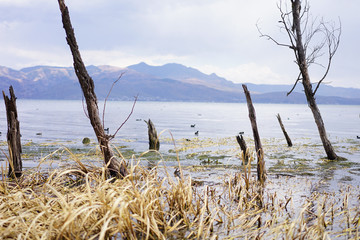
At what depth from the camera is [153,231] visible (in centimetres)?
497

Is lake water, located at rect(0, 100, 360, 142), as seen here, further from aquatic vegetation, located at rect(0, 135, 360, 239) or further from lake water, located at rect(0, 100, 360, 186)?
aquatic vegetation, located at rect(0, 135, 360, 239)

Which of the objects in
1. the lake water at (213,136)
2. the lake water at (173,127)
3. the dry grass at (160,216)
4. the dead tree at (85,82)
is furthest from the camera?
the lake water at (173,127)

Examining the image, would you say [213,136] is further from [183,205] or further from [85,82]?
[183,205]

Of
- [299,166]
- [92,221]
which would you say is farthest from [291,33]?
[92,221]

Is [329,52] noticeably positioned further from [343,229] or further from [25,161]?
[25,161]

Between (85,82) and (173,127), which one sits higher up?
(85,82)

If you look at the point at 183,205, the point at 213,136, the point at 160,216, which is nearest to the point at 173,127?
the point at 213,136

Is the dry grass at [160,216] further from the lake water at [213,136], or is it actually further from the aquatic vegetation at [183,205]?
the lake water at [213,136]

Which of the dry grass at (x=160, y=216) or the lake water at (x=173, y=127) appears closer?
the dry grass at (x=160, y=216)

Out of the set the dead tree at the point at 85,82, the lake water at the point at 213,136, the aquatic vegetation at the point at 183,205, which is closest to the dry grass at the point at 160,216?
the aquatic vegetation at the point at 183,205

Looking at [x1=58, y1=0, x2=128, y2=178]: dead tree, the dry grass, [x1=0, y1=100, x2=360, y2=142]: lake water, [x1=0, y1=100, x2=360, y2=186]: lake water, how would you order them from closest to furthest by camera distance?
1. the dry grass
2. [x1=58, y1=0, x2=128, y2=178]: dead tree
3. [x1=0, y1=100, x2=360, y2=186]: lake water
4. [x1=0, y1=100, x2=360, y2=142]: lake water

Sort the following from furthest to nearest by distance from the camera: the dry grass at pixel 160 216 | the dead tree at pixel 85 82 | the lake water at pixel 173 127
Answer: the lake water at pixel 173 127, the dead tree at pixel 85 82, the dry grass at pixel 160 216

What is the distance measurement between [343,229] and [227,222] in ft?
6.60

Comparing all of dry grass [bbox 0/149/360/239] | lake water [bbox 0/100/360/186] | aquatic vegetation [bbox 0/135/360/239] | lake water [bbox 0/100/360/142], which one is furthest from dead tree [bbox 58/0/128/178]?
lake water [bbox 0/100/360/142]
